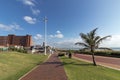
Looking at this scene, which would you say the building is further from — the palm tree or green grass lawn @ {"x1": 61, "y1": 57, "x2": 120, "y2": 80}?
green grass lawn @ {"x1": 61, "y1": 57, "x2": 120, "y2": 80}

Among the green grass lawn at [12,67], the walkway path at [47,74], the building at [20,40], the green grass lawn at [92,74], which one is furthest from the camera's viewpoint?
the building at [20,40]

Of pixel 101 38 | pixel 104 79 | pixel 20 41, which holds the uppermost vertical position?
pixel 20 41

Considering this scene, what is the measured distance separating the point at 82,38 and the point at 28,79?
14588mm

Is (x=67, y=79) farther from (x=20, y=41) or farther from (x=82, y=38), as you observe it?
(x=20, y=41)

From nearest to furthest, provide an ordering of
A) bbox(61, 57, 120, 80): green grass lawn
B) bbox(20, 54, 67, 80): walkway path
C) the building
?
1. bbox(20, 54, 67, 80): walkway path
2. bbox(61, 57, 120, 80): green grass lawn
3. the building

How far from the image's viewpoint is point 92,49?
2291 cm

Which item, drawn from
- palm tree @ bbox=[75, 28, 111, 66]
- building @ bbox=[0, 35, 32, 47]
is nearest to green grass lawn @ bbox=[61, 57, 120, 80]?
palm tree @ bbox=[75, 28, 111, 66]

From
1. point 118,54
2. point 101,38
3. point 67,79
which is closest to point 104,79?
point 67,79

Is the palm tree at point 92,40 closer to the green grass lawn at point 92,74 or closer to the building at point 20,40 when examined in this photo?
the green grass lawn at point 92,74

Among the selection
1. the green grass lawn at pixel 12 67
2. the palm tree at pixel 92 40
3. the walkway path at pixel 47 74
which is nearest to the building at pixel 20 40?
the green grass lawn at pixel 12 67

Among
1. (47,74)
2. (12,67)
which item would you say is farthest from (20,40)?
(47,74)

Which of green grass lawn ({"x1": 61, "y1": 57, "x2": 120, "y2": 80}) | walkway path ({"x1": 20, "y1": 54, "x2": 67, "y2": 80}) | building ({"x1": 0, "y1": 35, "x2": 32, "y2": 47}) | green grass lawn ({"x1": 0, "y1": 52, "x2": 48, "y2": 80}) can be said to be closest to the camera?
walkway path ({"x1": 20, "y1": 54, "x2": 67, "y2": 80})

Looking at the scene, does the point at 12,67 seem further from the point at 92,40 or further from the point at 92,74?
the point at 92,40

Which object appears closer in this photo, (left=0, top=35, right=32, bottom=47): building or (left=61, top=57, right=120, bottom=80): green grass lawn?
(left=61, top=57, right=120, bottom=80): green grass lawn
